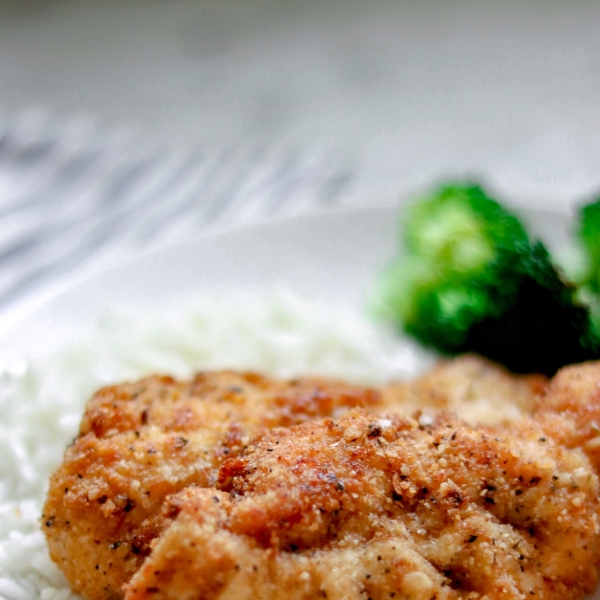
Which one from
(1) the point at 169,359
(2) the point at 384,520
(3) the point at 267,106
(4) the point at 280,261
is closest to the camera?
(2) the point at 384,520

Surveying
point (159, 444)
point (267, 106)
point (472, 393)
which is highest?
point (267, 106)

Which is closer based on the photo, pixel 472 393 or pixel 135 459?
pixel 135 459

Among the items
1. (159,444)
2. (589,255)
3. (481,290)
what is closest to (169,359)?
(159,444)

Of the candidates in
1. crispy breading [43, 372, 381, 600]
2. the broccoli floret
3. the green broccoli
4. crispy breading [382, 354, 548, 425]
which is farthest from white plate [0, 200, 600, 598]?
crispy breading [43, 372, 381, 600]

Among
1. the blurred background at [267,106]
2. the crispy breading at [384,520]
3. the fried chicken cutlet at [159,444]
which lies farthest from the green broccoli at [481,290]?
the blurred background at [267,106]

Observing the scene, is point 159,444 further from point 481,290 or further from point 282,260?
point 282,260

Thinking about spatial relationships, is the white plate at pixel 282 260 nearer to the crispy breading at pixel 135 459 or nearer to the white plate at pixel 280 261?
the white plate at pixel 280 261

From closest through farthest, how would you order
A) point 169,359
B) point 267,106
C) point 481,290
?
1. point 481,290
2. point 169,359
3. point 267,106

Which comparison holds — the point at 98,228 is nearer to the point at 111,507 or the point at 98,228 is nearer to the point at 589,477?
the point at 111,507
